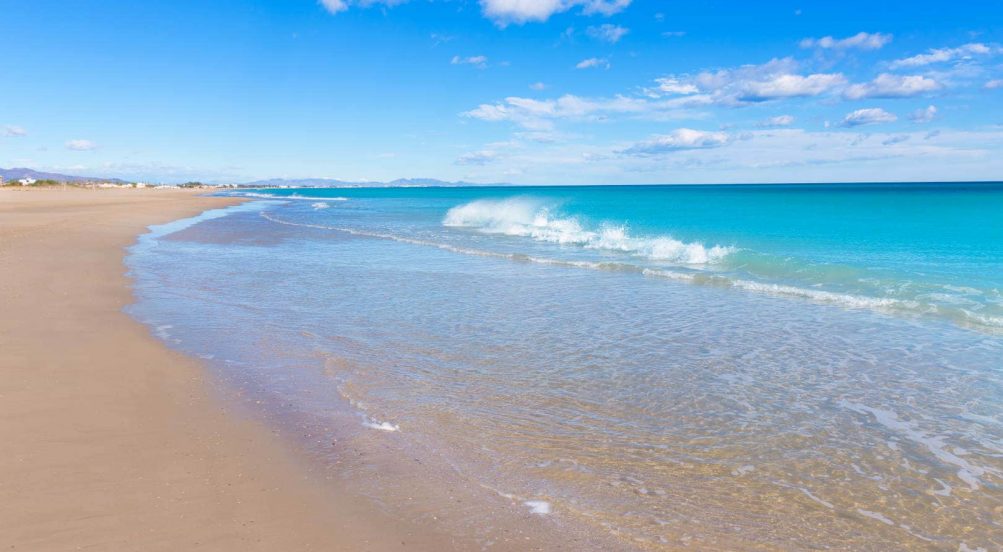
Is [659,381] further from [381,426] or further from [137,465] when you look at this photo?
[137,465]

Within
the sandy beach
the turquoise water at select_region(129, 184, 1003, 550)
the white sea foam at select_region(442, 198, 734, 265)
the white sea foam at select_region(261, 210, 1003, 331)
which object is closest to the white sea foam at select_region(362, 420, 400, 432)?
the turquoise water at select_region(129, 184, 1003, 550)

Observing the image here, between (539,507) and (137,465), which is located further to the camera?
(137,465)

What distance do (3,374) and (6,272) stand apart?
10.4m

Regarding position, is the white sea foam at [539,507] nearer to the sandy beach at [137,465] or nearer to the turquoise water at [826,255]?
the sandy beach at [137,465]

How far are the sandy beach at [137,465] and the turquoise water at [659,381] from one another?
640 millimetres

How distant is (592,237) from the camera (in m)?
31.6

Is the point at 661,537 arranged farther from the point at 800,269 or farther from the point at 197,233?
the point at 197,233

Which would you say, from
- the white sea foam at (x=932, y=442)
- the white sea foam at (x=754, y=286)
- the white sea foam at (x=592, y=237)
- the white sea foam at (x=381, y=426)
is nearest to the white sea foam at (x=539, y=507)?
the white sea foam at (x=381, y=426)

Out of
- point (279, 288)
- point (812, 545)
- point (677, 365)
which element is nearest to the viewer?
point (812, 545)

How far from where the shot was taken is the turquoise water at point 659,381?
5027mm

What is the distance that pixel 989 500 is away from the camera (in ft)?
16.8

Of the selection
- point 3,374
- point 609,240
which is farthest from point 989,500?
point 609,240

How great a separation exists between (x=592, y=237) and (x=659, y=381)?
2378 cm

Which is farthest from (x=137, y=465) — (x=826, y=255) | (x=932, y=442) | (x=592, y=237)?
(x=592, y=237)
